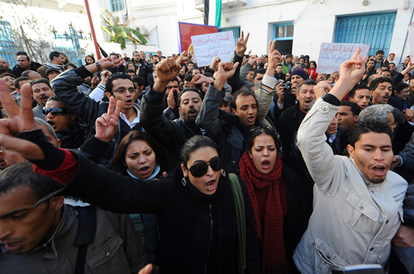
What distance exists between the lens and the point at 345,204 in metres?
1.52

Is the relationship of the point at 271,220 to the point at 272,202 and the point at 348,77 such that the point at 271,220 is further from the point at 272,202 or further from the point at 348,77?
the point at 348,77

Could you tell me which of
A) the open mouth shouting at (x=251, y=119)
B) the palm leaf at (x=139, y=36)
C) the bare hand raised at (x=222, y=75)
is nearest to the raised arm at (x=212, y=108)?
the bare hand raised at (x=222, y=75)

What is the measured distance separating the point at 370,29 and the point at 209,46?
36.6 feet

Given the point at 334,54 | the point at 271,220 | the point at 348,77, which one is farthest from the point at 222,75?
the point at 334,54

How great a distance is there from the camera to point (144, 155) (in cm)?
183

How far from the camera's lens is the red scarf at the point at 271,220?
182 cm

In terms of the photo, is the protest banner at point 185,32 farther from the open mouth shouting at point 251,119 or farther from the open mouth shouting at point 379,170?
the open mouth shouting at point 379,170

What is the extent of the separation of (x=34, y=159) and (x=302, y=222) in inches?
82.0

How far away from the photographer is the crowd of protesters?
0.99 meters

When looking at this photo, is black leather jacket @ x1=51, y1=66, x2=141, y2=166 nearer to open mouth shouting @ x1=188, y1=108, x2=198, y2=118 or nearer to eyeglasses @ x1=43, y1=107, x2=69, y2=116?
eyeglasses @ x1=43, y1=107, x2=69, y2=116

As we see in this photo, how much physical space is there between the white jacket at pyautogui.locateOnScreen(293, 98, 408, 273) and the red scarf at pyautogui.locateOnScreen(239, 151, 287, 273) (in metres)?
0.31

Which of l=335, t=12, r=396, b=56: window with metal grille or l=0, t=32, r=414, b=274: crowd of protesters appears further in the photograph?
l=335, t=12, r=396, b=56: window with metal grille

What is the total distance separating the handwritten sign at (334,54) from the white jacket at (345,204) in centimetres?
242

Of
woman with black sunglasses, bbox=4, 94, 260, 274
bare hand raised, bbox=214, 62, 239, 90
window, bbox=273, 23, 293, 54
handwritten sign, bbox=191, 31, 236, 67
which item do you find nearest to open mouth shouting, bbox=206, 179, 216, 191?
woman with black sunglasses, bbox=4, 94, 260, 274
